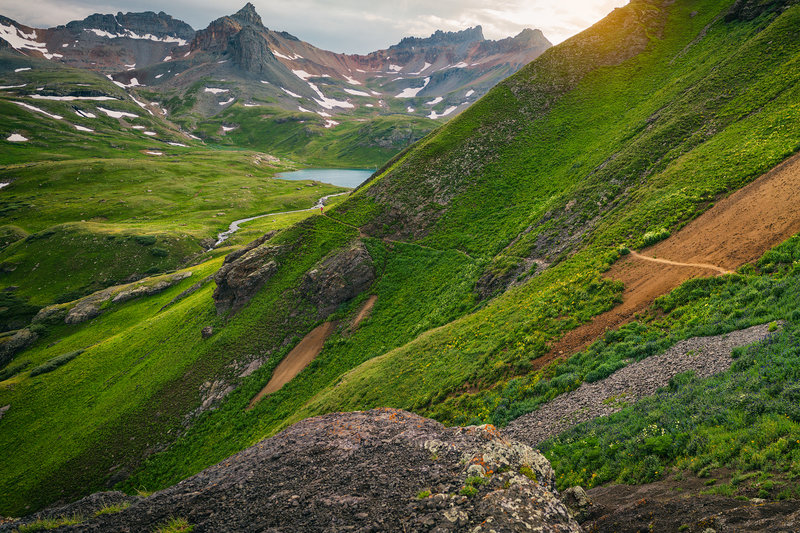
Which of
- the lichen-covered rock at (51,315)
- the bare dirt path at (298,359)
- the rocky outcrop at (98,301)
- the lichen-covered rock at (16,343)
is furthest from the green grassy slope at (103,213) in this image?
the bare dirt path at (298,359)

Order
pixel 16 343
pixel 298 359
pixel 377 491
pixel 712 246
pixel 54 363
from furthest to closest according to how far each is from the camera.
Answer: pixel 16 343 < pixel 54 363 < pixel 298 359 < pixel 712 246 < pixel 377 491

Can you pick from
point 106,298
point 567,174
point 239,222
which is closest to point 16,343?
point 106,298

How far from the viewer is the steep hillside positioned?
20.0 m

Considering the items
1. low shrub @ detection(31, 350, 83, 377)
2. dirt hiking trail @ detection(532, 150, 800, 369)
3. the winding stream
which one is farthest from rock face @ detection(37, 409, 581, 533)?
the winding stream

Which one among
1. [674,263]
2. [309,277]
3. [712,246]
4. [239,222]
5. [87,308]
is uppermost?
[239,222]

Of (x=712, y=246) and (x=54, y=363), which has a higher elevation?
(x=712, y=246)

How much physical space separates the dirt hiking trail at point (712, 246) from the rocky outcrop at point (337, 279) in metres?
31.1

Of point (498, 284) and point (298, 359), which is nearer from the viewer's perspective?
point (498, 284)

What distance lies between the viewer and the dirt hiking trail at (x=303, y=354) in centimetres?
4078

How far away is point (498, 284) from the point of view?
3622cm

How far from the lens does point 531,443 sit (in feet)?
55.9

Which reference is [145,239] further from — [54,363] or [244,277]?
[244,277]

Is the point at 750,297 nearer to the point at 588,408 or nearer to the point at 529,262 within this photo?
the point at 588,408

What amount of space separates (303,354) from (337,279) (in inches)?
450
